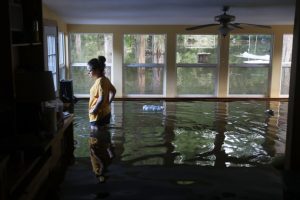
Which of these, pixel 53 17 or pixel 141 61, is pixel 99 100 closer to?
pixel 53 17

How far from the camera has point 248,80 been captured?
10156 mm

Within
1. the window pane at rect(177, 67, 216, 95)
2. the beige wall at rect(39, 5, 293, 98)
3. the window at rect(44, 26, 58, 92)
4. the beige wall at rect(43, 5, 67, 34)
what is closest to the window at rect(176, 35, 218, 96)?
the window pane at rect(177, 67, 216, 95)

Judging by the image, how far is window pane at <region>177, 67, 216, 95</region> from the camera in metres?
10.0

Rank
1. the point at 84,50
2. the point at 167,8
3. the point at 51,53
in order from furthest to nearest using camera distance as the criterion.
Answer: the point at 84,50, the point at 51,53, the point at 167,8

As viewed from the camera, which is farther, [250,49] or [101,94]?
[250,49]

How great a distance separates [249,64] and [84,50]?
4268mm

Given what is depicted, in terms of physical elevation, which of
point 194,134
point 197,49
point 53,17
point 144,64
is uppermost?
point 53,17

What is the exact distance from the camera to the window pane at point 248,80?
33.0ft

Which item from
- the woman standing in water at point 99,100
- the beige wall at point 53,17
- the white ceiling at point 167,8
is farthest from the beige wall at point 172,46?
the woman standing in water at point 99,100

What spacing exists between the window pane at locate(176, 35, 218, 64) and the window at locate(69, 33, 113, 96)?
70.8 inches

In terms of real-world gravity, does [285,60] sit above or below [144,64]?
above

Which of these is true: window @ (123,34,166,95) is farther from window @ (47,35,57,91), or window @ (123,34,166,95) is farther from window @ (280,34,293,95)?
window @ (280,34,293,95)

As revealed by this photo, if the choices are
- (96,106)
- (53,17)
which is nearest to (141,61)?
(53,17)

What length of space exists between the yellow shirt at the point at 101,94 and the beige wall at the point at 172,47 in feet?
17.9
